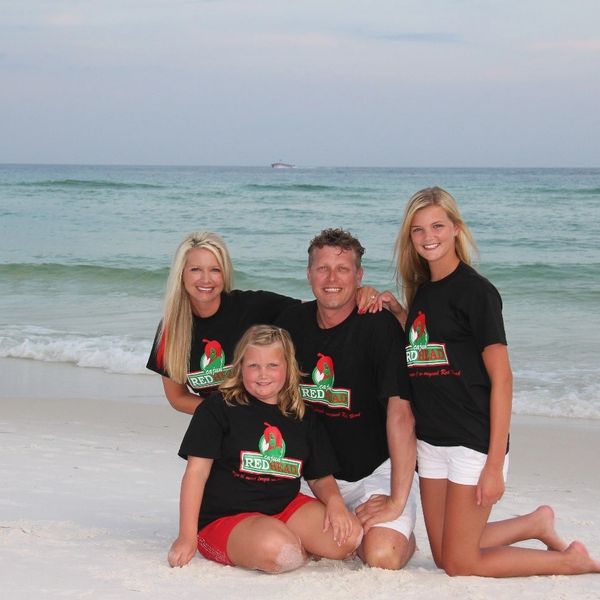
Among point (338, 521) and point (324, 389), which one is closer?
point (338, 521)

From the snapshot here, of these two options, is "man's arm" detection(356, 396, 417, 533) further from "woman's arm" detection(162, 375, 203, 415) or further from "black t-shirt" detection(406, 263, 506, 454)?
"woman's arm" detection(162, 375, 203, 415)

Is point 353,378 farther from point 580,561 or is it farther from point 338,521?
point 580,561

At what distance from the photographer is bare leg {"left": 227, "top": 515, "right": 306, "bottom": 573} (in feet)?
12.0

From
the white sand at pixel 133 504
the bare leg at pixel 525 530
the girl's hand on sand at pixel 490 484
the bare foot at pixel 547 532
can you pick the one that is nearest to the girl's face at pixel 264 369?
the white sand at pixel 133 504

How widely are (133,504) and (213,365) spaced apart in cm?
111

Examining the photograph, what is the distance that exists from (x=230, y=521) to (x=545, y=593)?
129cm

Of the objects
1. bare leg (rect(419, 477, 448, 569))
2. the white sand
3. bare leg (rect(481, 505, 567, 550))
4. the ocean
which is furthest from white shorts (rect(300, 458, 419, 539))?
the ocean

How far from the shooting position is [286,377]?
12.8 feet

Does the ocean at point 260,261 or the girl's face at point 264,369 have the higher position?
the girl's face at point 264,369

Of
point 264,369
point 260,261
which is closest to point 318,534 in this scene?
point 264,369

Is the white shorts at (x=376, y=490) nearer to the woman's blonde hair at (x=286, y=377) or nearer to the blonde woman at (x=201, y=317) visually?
the woman's blonde hair at (x=286, y=377)

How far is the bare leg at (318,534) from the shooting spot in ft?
12.6

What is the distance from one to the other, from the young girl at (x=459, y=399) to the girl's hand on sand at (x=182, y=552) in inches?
Result: 39.8

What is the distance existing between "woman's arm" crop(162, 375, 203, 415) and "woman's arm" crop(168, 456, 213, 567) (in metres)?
0.60
